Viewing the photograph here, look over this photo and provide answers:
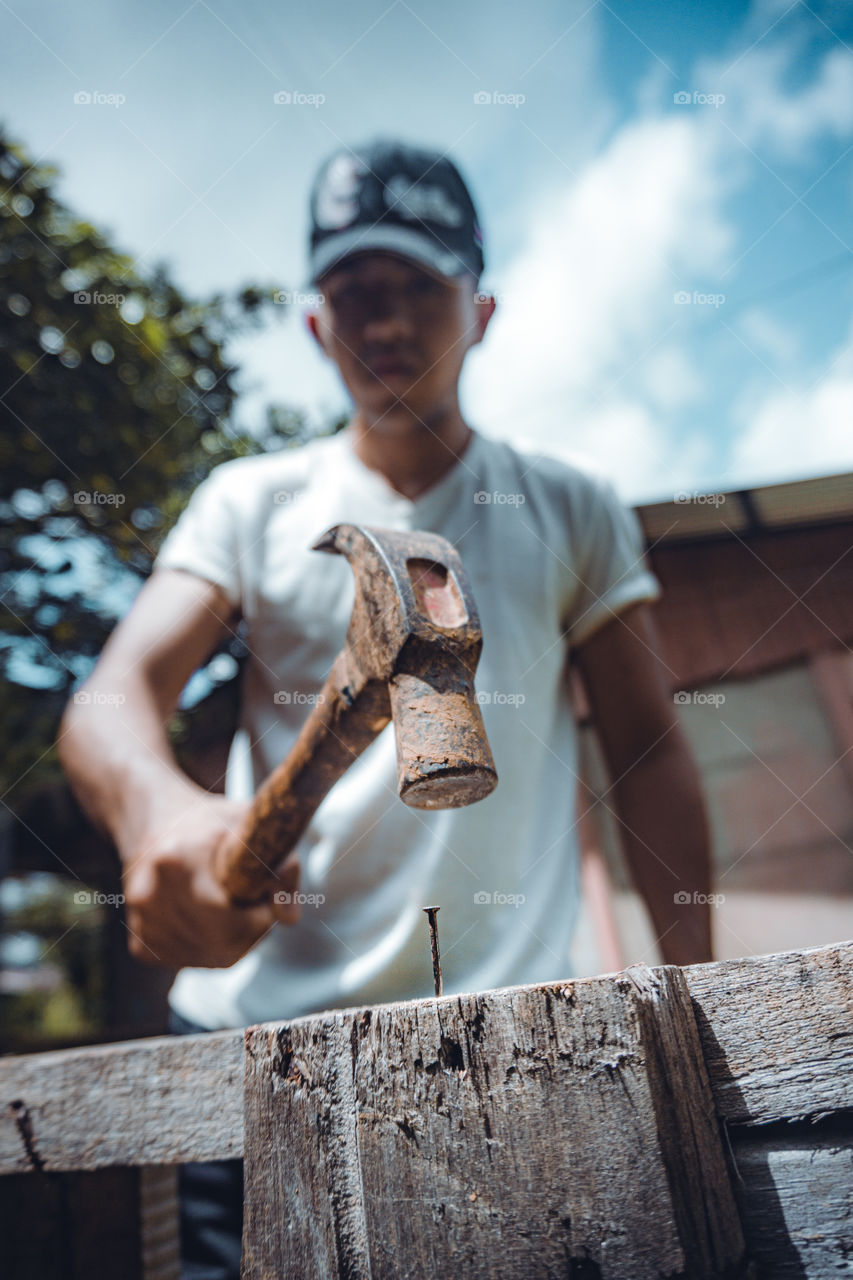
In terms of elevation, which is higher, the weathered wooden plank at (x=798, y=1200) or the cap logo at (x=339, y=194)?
the cap logo at (x=339, y=194)

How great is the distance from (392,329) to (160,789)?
1382 mm

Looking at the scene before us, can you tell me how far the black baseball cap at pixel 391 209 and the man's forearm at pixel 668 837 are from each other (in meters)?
1.55

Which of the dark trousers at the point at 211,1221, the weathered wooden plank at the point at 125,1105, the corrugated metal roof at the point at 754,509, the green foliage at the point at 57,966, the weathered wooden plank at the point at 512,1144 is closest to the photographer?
the weathered wooden plank at the point at 512,1144

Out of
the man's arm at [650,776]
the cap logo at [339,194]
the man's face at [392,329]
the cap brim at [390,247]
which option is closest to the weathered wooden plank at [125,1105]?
the man's arm at [650,776]

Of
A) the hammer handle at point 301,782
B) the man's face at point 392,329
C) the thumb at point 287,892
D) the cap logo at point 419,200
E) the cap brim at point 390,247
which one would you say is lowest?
the thumb at point 287,892

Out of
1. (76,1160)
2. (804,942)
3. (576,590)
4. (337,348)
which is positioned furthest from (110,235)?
(804,942)

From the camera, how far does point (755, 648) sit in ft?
14.6

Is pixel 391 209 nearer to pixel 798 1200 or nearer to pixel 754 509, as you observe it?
pixel 798 1200

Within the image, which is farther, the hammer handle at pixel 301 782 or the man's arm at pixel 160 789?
the man's arm at pixel 160 789

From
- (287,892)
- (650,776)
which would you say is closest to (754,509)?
(650,776)

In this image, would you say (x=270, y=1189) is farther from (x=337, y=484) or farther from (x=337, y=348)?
(x=337, y=348)

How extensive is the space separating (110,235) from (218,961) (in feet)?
14.9

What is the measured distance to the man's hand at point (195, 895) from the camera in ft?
4.69

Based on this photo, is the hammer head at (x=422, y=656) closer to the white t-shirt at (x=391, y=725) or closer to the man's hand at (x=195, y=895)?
the man's hand at (x=195, y=895)
